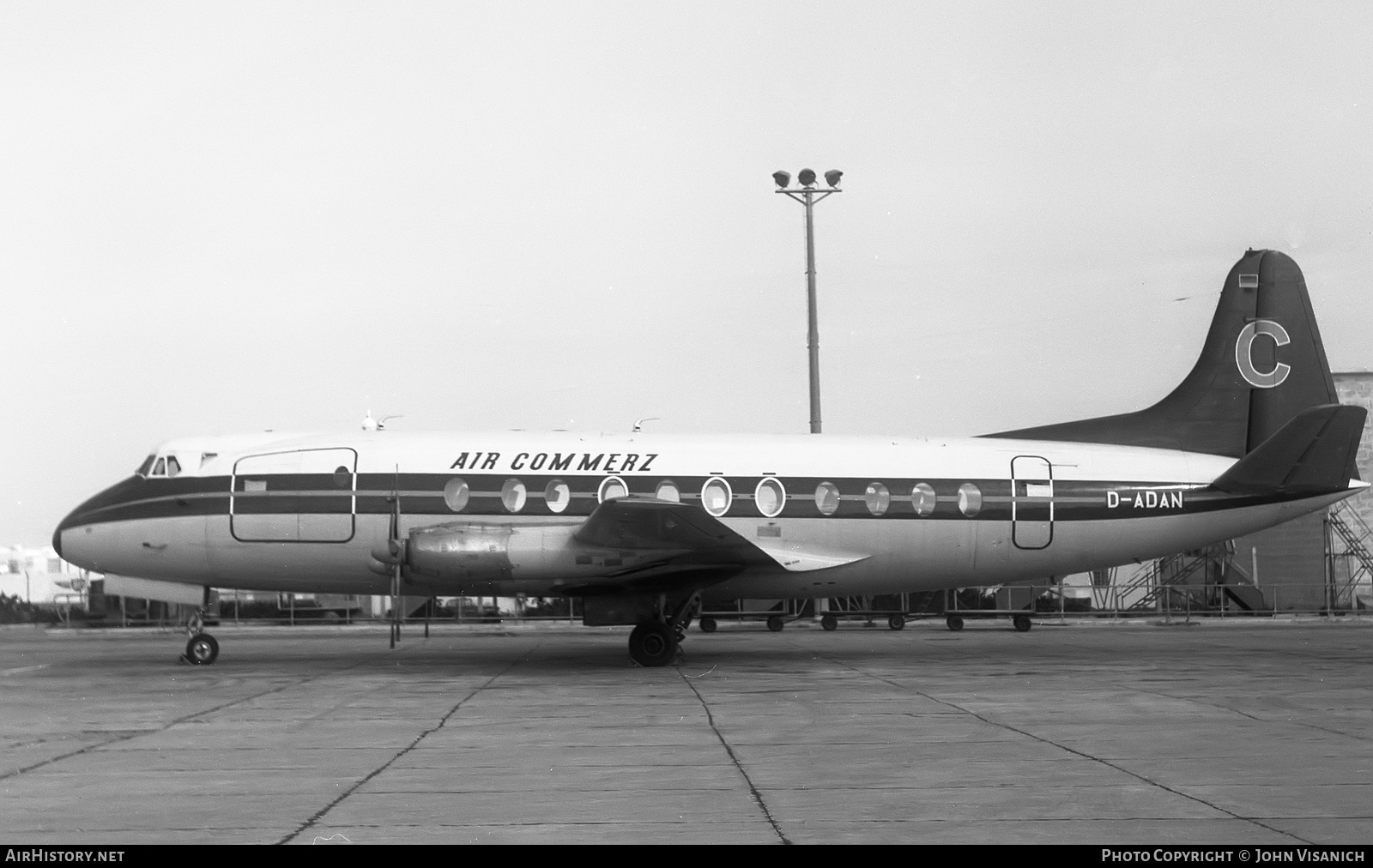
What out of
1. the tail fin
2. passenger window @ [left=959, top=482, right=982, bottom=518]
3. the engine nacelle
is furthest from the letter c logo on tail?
the engine nacelle

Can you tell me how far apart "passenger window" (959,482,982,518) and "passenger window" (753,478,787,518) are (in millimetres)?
3102

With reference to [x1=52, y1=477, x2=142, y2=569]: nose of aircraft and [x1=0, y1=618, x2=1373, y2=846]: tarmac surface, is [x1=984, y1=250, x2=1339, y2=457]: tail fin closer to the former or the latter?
[x1=0, y1=618, x2=1373, y2=846]: tarmac surface

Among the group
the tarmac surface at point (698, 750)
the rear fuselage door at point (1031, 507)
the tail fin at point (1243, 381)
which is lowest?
the tarmac surface at point (698, 750)

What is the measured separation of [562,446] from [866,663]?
20.8 ft

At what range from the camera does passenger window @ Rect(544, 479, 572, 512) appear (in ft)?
70.6

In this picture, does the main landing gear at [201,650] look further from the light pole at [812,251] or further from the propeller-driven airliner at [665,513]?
the light pole at [812,251]

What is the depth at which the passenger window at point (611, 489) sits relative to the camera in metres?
21.6

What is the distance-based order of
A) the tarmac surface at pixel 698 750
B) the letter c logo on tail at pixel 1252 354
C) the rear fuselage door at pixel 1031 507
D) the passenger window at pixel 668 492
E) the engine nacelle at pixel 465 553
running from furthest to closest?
the letter c logo on tail at pixel 1252 354, the rear fuselage door at pixel 1031 507, the passenger window at pixel 668 492, the engine nacelle at pixel 465 553, the tarmac surface at pixel 698 750

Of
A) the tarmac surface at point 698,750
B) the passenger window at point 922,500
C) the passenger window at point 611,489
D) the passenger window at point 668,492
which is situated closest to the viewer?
the tarmac surface at point 698,750

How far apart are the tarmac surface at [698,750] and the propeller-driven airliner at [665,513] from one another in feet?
5.06

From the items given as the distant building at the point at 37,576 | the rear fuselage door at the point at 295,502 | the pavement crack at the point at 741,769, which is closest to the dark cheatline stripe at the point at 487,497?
the rear fuselage door at the point at 295,502

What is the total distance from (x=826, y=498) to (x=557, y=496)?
4.54m

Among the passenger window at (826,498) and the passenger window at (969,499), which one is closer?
the passenger window at (826,498)

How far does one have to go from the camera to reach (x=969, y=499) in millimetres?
22594
